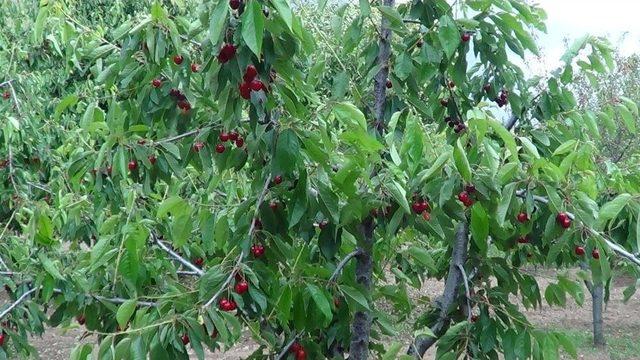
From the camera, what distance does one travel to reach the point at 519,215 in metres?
2.01

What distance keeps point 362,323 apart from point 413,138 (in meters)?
0.81

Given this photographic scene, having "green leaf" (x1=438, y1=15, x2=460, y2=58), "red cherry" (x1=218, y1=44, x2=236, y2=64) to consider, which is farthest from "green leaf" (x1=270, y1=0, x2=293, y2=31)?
"green leaf" (x1=438, y1=15, x2=460, y2=58)

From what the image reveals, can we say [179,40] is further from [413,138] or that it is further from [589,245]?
[589,245]

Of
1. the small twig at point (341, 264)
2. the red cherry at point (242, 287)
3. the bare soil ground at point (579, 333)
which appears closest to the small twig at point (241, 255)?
the red cherry at point (242, 287)

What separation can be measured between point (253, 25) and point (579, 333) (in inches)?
380

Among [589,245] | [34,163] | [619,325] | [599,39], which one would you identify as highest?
[599,39]

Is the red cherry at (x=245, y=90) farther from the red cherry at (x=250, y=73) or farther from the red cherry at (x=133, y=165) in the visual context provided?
the red cherry at (x=133, y=165)

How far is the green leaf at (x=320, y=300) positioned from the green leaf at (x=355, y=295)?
17cm

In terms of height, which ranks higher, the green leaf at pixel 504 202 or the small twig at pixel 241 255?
the green leaf at pixel 504 202

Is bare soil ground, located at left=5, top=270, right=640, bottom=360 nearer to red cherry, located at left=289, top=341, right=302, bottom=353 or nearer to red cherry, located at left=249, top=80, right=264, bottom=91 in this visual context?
red cherry, located at left=289, top=341, right=302, bottom=353

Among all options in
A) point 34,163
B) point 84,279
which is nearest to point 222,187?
point 84,279

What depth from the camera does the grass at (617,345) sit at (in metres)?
8.83

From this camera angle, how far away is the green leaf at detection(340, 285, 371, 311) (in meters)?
1.94

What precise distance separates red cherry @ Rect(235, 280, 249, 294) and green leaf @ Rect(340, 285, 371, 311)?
36 cm
